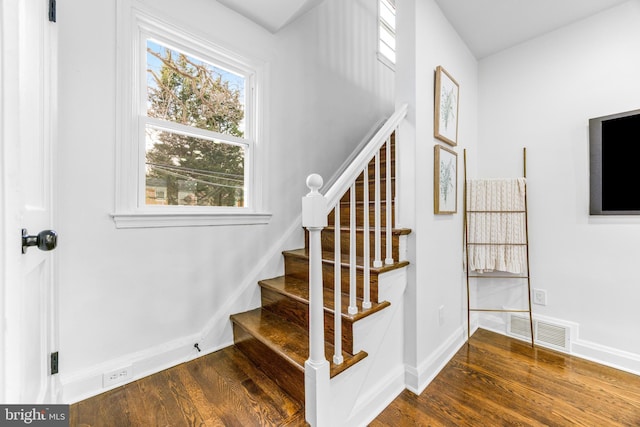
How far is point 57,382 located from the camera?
137cm

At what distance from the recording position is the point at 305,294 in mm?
1793

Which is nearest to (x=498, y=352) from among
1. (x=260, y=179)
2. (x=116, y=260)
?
(x=260, y=179)

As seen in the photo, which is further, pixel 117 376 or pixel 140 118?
pixel 140 118

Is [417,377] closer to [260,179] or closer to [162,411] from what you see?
[162,411]

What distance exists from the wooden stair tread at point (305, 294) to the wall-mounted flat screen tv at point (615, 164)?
5.99 ft

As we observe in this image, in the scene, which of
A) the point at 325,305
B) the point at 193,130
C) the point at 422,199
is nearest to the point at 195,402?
the point at 325,305

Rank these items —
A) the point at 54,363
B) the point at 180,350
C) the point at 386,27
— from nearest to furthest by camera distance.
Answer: the point at 54,363
the point at 180,350
the point at 386,27

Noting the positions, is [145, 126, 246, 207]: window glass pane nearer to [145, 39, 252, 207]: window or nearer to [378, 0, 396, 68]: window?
[145, 39, 252, 207]: window

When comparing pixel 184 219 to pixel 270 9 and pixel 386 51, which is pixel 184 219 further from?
pixel 386 51

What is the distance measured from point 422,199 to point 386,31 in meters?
2.95

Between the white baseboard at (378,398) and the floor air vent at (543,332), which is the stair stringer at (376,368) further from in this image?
the floor air vent at (543,332)

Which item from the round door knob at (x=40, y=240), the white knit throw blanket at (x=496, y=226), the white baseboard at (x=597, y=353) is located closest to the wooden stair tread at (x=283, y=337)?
the round door knob at (x=40, y=240)

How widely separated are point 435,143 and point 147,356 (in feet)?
7.58

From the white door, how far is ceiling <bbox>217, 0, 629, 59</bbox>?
4.11 ft
